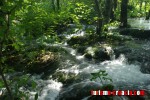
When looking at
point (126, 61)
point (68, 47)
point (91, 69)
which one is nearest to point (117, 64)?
point (126, 61)

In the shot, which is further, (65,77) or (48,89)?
(65,77)

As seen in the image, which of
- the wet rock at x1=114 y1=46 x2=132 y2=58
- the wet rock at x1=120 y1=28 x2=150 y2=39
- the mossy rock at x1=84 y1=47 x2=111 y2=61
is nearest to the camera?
the mossy rock at x1=84 y1=47 x2=111 y2=61

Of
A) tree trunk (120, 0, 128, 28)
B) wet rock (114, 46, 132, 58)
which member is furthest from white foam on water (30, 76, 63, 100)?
tree trunk (120, 0, 128, 28)

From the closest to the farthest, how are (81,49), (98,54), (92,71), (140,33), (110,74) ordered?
(110,74)
(92,71)
(98,54)
(81,49)
(140,33)

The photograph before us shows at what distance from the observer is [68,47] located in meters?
12.1

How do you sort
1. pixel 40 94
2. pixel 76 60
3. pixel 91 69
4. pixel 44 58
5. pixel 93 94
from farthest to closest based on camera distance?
pixel 76 60, pixel 44 58, pixel 91 69, pixel 40 94, pixel 93 94

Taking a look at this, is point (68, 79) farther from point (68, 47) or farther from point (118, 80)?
point (68, 47)

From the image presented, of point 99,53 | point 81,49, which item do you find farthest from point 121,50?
point 81,49

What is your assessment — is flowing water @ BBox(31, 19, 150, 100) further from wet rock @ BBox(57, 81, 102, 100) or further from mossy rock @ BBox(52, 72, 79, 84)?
wet rock @ BBox(57, 81, 102, 100)

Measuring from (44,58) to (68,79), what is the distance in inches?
76.2

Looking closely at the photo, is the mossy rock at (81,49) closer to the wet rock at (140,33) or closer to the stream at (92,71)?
the stream at (92,71)

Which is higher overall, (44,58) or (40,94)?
(44,58)

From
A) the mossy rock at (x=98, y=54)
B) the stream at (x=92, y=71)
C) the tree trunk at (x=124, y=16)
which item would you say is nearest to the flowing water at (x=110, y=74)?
the stream at (x=92, y=71)

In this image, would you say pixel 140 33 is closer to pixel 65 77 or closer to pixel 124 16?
pixel 124 16
